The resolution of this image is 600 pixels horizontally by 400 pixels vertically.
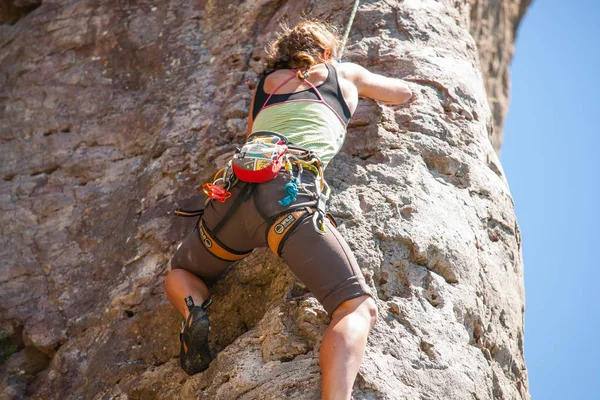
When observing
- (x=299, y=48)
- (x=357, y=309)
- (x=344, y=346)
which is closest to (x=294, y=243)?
(x=357, y=309)

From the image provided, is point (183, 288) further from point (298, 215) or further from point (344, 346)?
point (344, 346)

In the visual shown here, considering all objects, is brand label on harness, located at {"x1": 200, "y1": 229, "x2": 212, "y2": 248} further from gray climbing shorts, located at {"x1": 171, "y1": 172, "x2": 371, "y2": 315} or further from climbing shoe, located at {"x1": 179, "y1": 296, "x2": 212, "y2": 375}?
climbing shoe, located at {"x1": 179, "y1": 296, "x2": 212, "y2": 375}

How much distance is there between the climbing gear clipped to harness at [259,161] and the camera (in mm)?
4160

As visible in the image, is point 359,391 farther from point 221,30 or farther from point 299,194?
point 221,30

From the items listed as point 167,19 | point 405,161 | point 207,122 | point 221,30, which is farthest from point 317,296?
point 167,19

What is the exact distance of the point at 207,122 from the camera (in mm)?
5945

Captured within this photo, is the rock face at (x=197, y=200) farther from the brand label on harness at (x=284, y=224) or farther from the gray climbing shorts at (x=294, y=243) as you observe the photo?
the brand label on harness at (x=284, y=224)

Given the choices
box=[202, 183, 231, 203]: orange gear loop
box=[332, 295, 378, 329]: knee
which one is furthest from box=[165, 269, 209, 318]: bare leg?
box=[332, 295, 378, 329]: knee

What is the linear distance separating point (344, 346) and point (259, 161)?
1.03m

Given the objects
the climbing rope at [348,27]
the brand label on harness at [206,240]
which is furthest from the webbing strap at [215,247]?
the climbing rope at [348,27]

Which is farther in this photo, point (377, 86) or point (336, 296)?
point (377, 86)

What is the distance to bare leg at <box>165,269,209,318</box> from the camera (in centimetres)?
448

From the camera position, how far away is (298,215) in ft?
13.4

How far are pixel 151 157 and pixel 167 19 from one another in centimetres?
151
